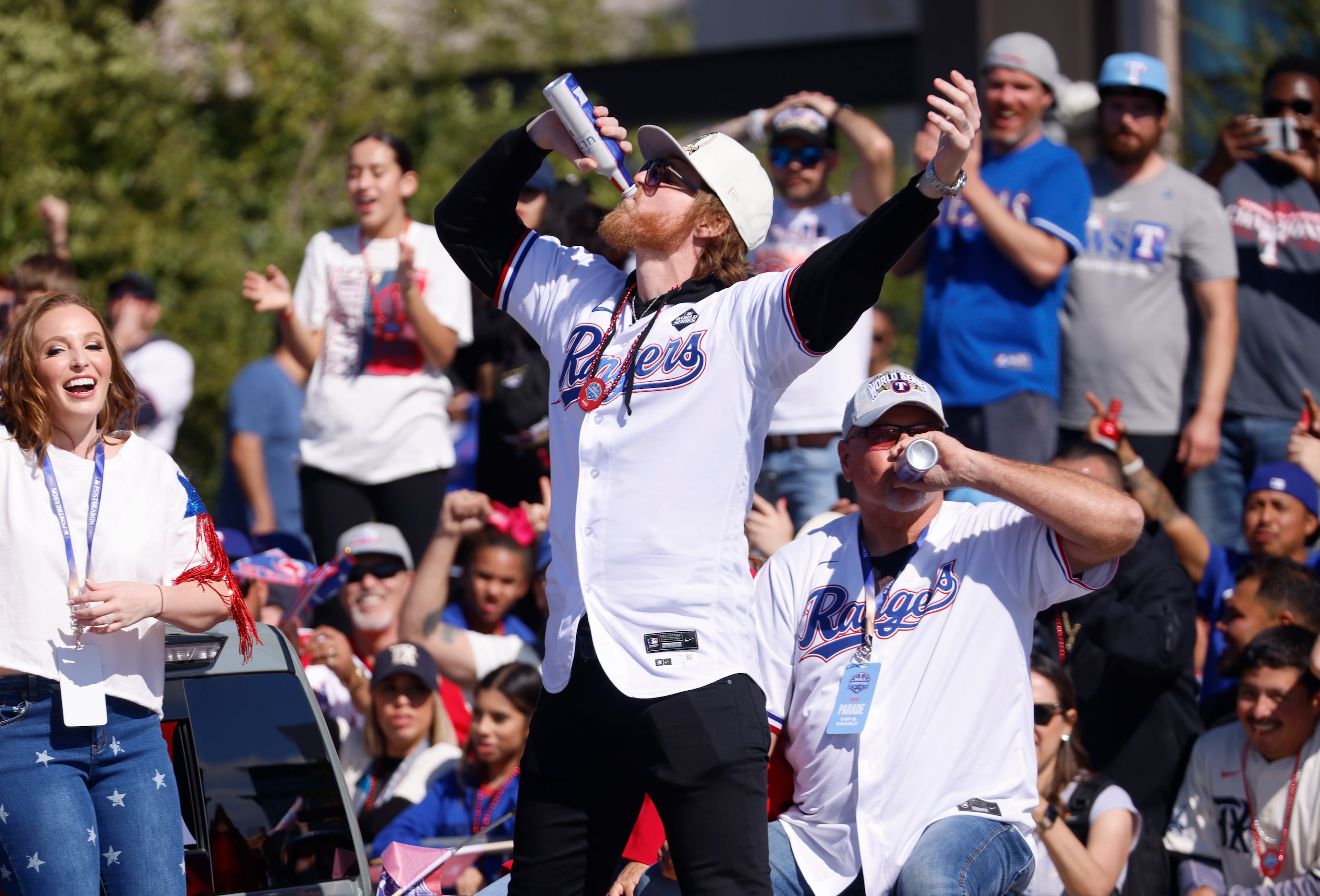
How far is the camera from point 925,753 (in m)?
4.15

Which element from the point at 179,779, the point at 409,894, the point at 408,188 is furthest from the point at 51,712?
the point at 408,188

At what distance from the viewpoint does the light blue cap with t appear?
6219mm

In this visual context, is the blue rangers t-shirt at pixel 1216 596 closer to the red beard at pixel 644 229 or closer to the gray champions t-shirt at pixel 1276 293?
the gray champions t-shirt at pixel 1276 293

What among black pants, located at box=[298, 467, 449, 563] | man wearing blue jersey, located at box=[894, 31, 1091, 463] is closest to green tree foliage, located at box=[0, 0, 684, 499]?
black pants, located at box=[298, 467, 449, 563]

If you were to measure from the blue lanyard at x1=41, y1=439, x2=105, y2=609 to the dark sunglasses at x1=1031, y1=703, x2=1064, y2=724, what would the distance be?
2.87 metres

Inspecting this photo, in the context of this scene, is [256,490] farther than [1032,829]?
Yes

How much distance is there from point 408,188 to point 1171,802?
3.89m

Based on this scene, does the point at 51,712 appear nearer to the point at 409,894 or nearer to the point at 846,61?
the point at 409,894

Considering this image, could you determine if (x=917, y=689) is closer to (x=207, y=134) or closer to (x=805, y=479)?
(x=805, y=479)

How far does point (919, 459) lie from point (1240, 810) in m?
2.03

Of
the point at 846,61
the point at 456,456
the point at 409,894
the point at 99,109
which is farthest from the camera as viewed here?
the point at 846,61

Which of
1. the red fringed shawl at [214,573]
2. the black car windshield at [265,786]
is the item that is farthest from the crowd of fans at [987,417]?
the red fringed shawl at [214,573]

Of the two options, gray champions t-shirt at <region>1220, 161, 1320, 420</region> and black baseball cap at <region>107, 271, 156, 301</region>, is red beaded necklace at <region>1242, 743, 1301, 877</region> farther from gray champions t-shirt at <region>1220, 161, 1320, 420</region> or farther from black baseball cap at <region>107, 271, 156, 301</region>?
black baseball cap at <region>107, 271, 156, 301</region>

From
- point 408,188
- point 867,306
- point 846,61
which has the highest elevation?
point 846,61
